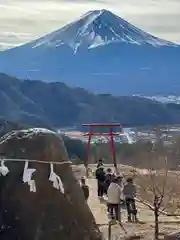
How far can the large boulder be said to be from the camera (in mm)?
8312

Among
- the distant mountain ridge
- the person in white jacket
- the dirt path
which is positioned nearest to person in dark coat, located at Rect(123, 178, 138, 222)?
the dirt path

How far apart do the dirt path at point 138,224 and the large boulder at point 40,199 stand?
113 inches

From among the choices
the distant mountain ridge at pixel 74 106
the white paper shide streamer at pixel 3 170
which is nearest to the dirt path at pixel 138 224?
the white paper shide streamer at pixel 3 170

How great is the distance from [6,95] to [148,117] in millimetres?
23443

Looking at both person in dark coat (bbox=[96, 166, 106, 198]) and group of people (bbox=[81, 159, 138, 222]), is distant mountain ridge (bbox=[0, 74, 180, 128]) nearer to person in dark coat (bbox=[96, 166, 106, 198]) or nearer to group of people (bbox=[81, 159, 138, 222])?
person in dark coat (bbox=[96, 166, 106, 198])

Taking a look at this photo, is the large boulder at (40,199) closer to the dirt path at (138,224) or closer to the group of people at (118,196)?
the dirt path at (138,224)

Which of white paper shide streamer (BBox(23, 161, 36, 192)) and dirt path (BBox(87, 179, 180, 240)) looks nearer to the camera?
white paper shide streamer (BBox(23, 161, 36, 192))

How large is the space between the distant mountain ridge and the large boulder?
299 ft

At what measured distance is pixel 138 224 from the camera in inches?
528

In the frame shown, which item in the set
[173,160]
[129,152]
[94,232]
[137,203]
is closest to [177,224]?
[137,203]

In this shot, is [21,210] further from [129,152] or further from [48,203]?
[129,152]

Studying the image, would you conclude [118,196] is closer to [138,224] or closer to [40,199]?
[138,224]

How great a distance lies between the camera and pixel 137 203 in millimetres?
16938

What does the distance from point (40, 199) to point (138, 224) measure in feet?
17.5
